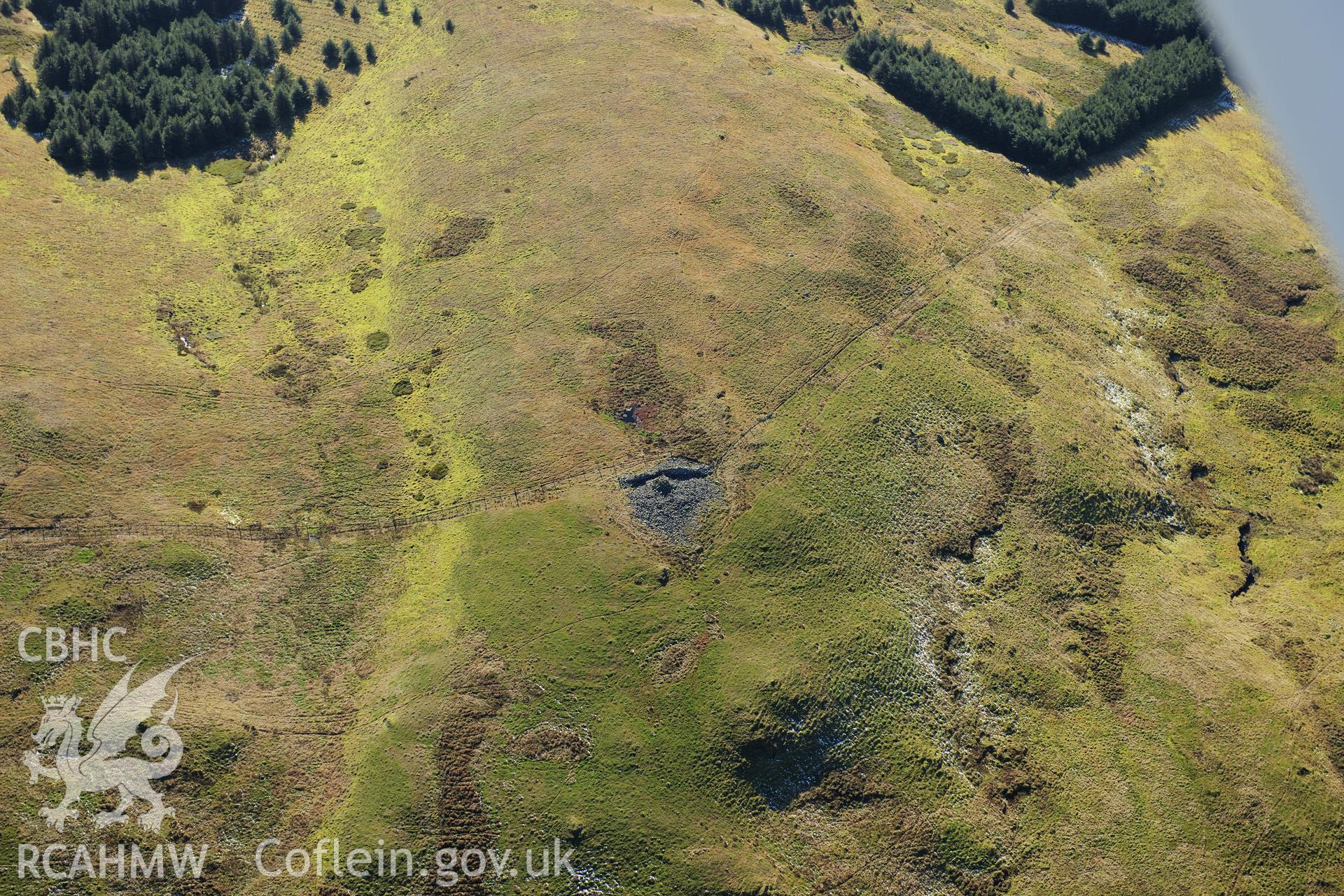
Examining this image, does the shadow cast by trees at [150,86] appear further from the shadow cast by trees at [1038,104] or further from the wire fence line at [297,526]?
the shadow cast by trees at [1038,104]

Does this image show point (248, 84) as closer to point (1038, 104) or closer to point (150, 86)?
point (150, 86)

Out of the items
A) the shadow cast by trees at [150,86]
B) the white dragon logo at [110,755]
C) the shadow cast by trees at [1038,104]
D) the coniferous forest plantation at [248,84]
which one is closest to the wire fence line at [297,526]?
the white dragon logo at [110,755]

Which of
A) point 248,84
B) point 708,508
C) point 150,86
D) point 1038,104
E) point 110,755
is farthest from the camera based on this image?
point 1038,104

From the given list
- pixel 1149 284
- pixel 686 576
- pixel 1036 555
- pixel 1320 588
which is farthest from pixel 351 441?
pixel 1149 284

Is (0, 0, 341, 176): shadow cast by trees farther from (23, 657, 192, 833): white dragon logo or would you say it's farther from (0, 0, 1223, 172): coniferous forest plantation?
(23, 657, 192, 833): white dragon logo

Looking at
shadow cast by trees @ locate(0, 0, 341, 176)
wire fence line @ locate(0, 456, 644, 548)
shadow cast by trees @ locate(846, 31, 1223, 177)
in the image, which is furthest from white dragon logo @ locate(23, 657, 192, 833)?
shadow cast by trees @ locate(846, 31, 1223, 177)

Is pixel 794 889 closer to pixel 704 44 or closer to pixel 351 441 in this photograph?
pixel 351 441

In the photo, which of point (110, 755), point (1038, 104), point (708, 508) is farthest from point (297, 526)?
point (1038, 104)
